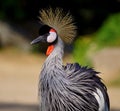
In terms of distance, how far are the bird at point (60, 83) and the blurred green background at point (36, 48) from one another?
3.59 metres

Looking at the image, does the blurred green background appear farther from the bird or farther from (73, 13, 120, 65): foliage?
the bird

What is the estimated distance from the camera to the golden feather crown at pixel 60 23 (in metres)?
6.64

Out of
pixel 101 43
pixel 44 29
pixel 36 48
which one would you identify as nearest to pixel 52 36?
pixel 44 29

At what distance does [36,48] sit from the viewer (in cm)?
1861

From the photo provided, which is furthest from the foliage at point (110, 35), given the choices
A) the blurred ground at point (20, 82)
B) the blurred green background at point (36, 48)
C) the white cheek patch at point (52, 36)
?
the white cheek patch at point (52, 36)

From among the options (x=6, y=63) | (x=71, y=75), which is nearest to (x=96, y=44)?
(x=6, y=63)

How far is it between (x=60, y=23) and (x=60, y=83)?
1.76 feet

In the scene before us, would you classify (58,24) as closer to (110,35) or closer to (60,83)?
(60,83)

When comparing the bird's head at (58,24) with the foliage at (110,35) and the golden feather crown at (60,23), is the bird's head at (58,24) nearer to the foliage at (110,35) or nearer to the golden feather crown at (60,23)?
the golden feather crown at (60,23)

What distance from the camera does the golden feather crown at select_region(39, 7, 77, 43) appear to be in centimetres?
664

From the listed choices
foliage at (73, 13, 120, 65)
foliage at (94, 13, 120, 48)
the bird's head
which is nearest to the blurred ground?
foliage at (73, 13, 120, 65)

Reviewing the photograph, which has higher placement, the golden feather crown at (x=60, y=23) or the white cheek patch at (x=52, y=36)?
the golden feather crown at (x=60, y=23)

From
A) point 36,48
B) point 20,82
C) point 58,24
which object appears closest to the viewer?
point 58,24

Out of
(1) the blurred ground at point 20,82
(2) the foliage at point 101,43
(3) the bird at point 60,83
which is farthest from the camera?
(2) the foliage at point 101,43
